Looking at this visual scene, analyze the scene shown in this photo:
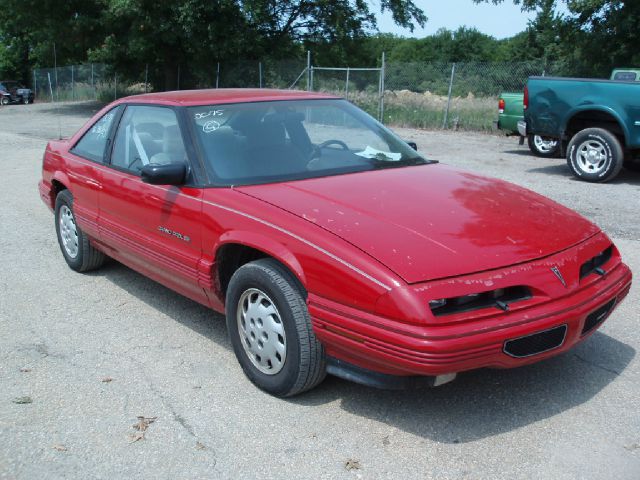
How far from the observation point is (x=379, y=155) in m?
4.54

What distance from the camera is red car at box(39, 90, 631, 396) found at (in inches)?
117

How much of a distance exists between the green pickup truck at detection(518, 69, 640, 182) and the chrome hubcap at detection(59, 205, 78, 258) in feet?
23.7

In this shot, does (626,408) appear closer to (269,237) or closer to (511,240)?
(511,240)

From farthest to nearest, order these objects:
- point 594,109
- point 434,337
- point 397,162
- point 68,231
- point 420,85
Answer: point 420,85 < point 594,109 < point 68,231 < point 397,162 < point 434,337

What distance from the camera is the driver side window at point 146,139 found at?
14.3ft

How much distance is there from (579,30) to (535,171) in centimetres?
1423

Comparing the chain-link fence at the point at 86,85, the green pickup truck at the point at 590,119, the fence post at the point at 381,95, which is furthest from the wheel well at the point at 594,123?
the chain-link fence at the point at 86,85

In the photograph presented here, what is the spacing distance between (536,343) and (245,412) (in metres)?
1.47

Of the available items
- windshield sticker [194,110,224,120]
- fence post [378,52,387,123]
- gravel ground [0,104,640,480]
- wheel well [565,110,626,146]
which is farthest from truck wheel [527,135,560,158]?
windshield sticker [194,110,224,120]

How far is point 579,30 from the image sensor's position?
23031 mm

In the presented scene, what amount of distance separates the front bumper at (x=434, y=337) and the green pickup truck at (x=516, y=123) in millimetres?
10258

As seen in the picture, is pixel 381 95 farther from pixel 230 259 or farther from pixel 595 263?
pixel 595 263

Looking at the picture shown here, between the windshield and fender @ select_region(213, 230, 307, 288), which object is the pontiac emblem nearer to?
fender @ select_region(213, 230, 307, 288)

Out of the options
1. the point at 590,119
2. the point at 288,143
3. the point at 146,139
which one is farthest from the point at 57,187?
the point at 590,119
